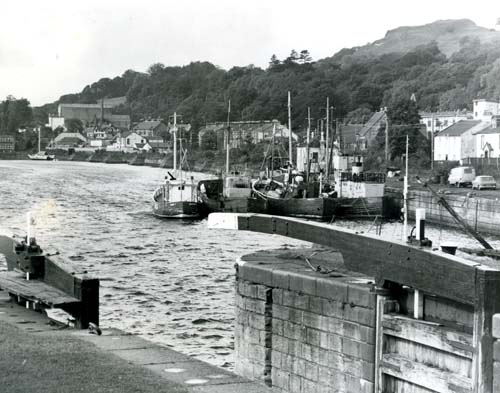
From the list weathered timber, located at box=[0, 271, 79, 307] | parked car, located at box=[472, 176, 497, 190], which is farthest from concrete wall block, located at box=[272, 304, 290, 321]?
parked car, located at box=[472, 176, 497, 190]

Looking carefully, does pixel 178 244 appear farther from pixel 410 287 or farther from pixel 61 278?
pixel 410 287

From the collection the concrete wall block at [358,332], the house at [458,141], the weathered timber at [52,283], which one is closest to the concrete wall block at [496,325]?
the concrete wall block at [358,332]

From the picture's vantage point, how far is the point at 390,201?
6669cm

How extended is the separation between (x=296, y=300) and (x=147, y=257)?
26884 millimetres

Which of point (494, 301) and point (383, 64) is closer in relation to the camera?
point (494, 301)

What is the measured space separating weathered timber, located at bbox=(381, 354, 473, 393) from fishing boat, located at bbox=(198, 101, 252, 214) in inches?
1969

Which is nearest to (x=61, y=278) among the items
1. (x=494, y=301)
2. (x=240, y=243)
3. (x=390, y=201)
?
(x=494, y=301)

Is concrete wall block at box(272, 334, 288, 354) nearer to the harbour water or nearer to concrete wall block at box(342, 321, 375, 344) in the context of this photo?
concrete wall block at box(342, 321, 375, 344)

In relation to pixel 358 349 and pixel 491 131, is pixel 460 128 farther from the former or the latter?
pixel 358 349

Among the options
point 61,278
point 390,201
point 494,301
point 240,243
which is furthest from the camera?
point 390,201

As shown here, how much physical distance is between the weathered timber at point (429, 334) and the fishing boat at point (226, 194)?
164ft

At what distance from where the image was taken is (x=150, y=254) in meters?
40.9

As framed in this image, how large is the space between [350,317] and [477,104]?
91.5 meters

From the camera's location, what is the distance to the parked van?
65.0m
